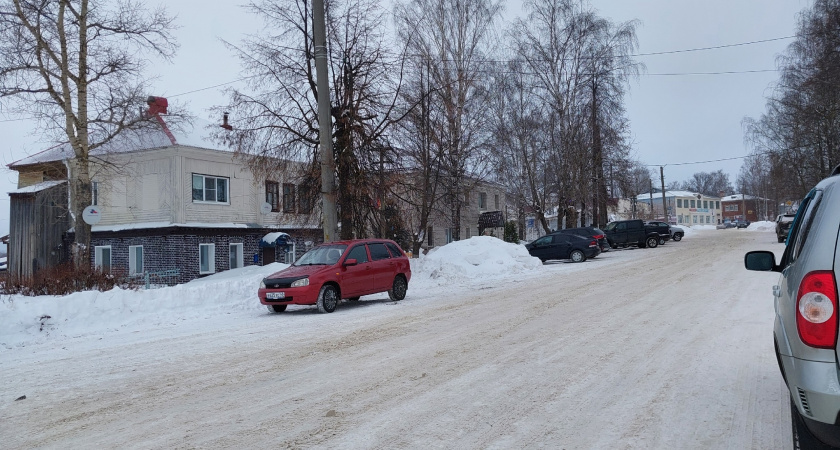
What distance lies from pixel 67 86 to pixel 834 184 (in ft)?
72.0

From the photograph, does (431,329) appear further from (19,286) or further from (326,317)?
(19,286)

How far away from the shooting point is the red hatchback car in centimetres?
1312

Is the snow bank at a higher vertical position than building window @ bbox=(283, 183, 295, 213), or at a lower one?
lower

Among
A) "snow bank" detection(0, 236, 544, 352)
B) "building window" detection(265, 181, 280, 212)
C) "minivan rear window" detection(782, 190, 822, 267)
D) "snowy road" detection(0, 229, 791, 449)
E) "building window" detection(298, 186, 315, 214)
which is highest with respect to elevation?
"building window" detection(265, 181, 280, 212)

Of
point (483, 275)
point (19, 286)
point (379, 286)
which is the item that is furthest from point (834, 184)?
point (483, 275)

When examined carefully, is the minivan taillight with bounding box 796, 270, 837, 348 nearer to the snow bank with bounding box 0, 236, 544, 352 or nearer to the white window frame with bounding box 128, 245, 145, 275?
the snow bank with bounding box 0, 236, 544, 352

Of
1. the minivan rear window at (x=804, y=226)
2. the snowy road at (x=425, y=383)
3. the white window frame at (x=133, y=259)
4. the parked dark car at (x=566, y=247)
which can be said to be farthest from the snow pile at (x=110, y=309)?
the parked dark car at (x=566, y=247)

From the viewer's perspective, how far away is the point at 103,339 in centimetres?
1073

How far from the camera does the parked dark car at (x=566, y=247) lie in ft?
97.9

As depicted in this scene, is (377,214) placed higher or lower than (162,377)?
higher

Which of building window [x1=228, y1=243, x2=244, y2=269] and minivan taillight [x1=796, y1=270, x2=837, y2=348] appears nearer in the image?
minivan taillight [x1=796, y1=270, x2=837, y2=348]

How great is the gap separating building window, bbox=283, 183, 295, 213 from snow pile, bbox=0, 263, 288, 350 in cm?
556

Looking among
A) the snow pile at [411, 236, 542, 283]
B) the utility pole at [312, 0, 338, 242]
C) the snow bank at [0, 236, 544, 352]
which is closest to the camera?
the snow bank at [0, 236, 544, 352]

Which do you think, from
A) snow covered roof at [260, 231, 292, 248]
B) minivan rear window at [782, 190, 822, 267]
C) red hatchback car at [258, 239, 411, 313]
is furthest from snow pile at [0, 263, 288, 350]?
snow covered roof at [260, 231, 292, 248]
